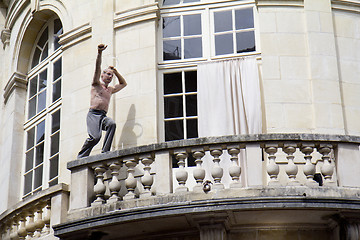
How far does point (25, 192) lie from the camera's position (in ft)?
60.6

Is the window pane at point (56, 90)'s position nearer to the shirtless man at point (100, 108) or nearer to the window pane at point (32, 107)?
the window pane at point (32, 107)

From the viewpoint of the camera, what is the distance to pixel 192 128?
16062 mm

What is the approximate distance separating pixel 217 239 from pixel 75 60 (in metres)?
6.13

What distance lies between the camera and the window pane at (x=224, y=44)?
54.4 ft

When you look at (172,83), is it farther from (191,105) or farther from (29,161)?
(29,161)

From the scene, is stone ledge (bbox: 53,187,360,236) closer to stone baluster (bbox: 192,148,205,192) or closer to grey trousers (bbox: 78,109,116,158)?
stone baluster (bbox: 192,148,205,192)

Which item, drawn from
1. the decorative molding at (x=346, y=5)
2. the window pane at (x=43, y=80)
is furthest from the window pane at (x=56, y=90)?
the decorative molding at (x=346, y=5)

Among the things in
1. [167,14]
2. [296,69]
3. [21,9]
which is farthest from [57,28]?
[296,69]

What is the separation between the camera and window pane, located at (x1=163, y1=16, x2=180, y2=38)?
17.0 m

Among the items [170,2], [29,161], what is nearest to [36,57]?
[29,161]

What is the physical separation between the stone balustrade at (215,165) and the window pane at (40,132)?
448 centimetres

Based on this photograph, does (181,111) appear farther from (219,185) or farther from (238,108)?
(219,185)

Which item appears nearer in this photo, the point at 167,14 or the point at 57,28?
the point at 167,14

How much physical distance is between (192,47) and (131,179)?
416 cm
